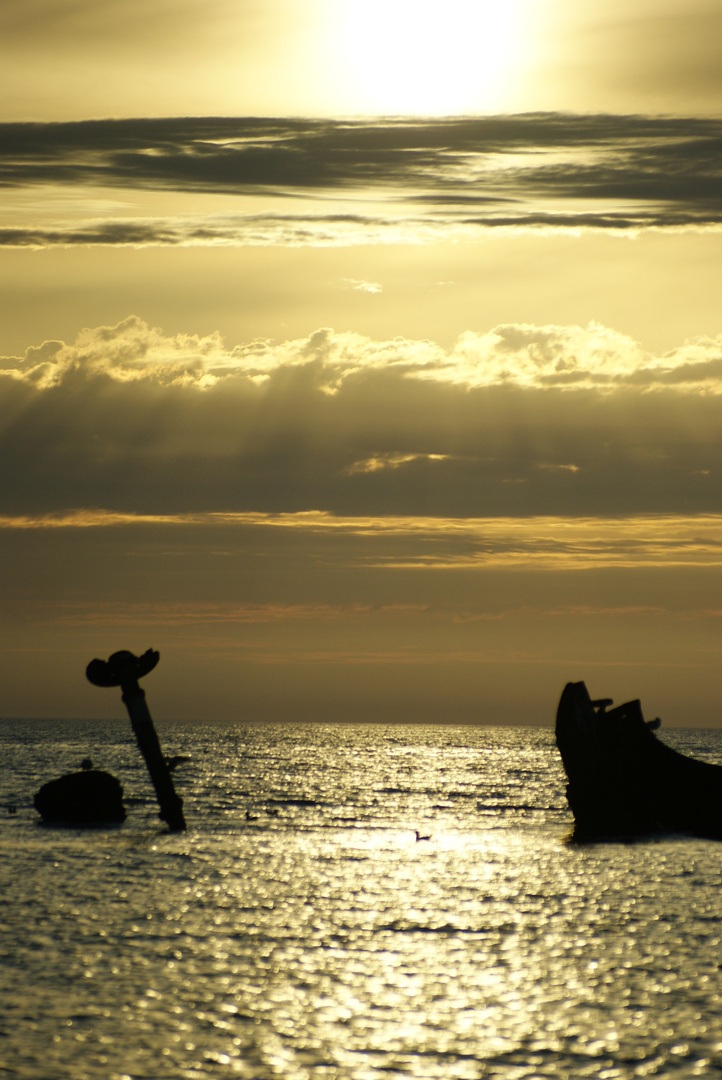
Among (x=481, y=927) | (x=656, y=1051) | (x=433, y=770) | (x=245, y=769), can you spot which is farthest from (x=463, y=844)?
(x=433, y=770)

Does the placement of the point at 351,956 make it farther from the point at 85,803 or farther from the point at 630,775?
the point at 85,803

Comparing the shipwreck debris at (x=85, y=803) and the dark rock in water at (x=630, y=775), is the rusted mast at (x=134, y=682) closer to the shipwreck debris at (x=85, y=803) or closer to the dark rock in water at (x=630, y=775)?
the shipwreck debris at (x=85, y=803)

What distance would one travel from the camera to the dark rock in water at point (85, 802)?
1845 inches

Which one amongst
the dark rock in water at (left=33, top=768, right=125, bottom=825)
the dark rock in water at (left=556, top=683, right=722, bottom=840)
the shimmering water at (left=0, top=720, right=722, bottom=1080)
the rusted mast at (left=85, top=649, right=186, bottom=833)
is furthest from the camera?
the dark rock in water at (left=33, top=768, right=125, bottom=825)

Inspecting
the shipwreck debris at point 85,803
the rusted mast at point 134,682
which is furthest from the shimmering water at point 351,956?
the rusted mast at point 134,682

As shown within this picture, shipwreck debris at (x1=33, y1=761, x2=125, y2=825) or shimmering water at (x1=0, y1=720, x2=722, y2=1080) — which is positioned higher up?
shipwreck debris at (x1=33, y1=761, x2=125, y2=825)

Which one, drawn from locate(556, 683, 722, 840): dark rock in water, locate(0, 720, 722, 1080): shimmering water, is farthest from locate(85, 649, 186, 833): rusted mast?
locate(556, 683, 722, 840): dark rock in water

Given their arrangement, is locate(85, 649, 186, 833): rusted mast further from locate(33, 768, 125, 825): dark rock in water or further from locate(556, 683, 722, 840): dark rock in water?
locate(556, 683, 722, 840): dark rock in water

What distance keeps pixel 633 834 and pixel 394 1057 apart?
30356 millimetres

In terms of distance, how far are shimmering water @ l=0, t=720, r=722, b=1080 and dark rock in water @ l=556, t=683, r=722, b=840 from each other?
55.1 inches

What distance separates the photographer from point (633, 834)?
44.4 meters

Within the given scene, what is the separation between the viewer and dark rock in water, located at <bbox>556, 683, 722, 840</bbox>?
4194 cm

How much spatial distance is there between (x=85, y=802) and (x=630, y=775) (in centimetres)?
2172

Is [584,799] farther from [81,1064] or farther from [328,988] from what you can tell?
[81,1064]
